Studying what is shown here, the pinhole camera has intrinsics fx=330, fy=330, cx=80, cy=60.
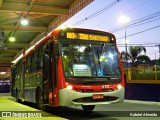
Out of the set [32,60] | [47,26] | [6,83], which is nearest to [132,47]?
[6,83]

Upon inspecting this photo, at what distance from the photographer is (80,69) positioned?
36.8ft

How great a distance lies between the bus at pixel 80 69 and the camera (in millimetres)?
10953

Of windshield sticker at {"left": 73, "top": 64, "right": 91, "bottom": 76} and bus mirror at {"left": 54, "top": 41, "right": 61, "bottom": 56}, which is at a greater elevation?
bus mirror at {"left": 54, "top": 41, "right": 61, "bottom": 56}

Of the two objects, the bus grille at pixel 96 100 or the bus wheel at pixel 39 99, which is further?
the bus wheel at pixel 39 99

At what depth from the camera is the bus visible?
10953mm

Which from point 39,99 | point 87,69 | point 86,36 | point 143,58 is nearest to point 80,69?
point 87,69

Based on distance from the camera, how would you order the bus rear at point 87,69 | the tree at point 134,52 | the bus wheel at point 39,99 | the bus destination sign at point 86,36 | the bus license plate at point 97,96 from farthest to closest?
the tree at point 134,52, the bus wheel at point 39,99, the bus destination sign at point 86,36, the bus license plate at point 97,96, the bus rear at point 87,69

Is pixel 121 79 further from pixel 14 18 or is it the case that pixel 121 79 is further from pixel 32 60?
pixel 14 18

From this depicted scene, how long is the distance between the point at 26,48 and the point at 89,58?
2401 cm

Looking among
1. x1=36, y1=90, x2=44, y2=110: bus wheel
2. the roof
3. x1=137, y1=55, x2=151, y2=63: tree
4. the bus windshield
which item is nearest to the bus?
the bus windshield

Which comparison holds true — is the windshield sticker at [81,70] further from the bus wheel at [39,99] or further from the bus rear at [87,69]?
the bus wheel at [39,99]

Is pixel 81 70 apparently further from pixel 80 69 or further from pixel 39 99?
pixel 39 99

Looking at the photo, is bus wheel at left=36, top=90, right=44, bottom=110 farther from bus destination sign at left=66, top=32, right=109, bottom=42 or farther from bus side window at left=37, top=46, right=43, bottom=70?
bus destination sign at left=66, top=32, right=109, bottom=42

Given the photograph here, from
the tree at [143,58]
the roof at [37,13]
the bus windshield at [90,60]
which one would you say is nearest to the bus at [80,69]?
the bus windshield at [90,60]
